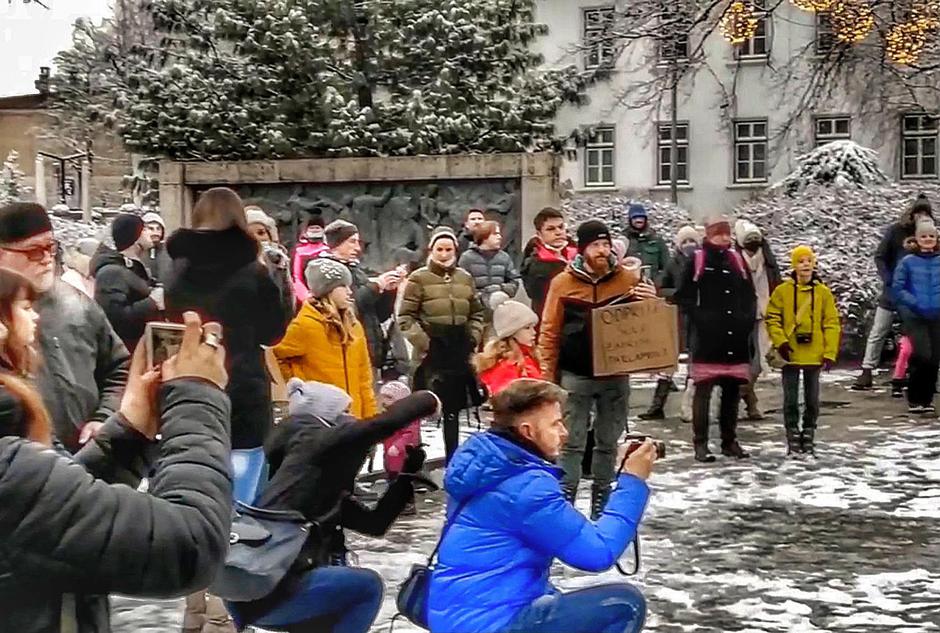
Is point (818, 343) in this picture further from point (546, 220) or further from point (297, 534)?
point (297, 534)

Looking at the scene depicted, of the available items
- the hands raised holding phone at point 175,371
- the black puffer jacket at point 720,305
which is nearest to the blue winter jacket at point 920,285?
the black puffer jacket at point 720,305

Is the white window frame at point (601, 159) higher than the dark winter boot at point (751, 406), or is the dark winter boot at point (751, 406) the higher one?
the white window frame at point (601, 159)

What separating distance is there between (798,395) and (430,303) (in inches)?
134

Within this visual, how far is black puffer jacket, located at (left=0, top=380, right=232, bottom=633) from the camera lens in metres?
2.48

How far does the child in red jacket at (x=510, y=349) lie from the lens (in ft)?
29.2

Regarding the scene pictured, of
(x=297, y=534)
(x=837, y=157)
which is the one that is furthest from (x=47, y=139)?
(x=297, y=534)

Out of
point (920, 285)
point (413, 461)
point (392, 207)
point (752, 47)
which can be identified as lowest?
point (413, 461)

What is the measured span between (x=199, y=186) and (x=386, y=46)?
356 inches

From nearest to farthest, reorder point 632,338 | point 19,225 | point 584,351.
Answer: point 19,225, point 632,338, point 584,351

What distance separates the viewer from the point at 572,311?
907cm

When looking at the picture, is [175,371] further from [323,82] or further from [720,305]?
[323,82]

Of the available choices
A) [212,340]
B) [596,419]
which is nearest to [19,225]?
[212,340]

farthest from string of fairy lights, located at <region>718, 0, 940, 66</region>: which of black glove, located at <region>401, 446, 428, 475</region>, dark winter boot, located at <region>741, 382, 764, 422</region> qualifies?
black glove, located at <region>401, 446, 428, 475</region>

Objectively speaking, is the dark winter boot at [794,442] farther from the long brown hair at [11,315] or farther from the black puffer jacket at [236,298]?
the long brown hair at [11,315]
